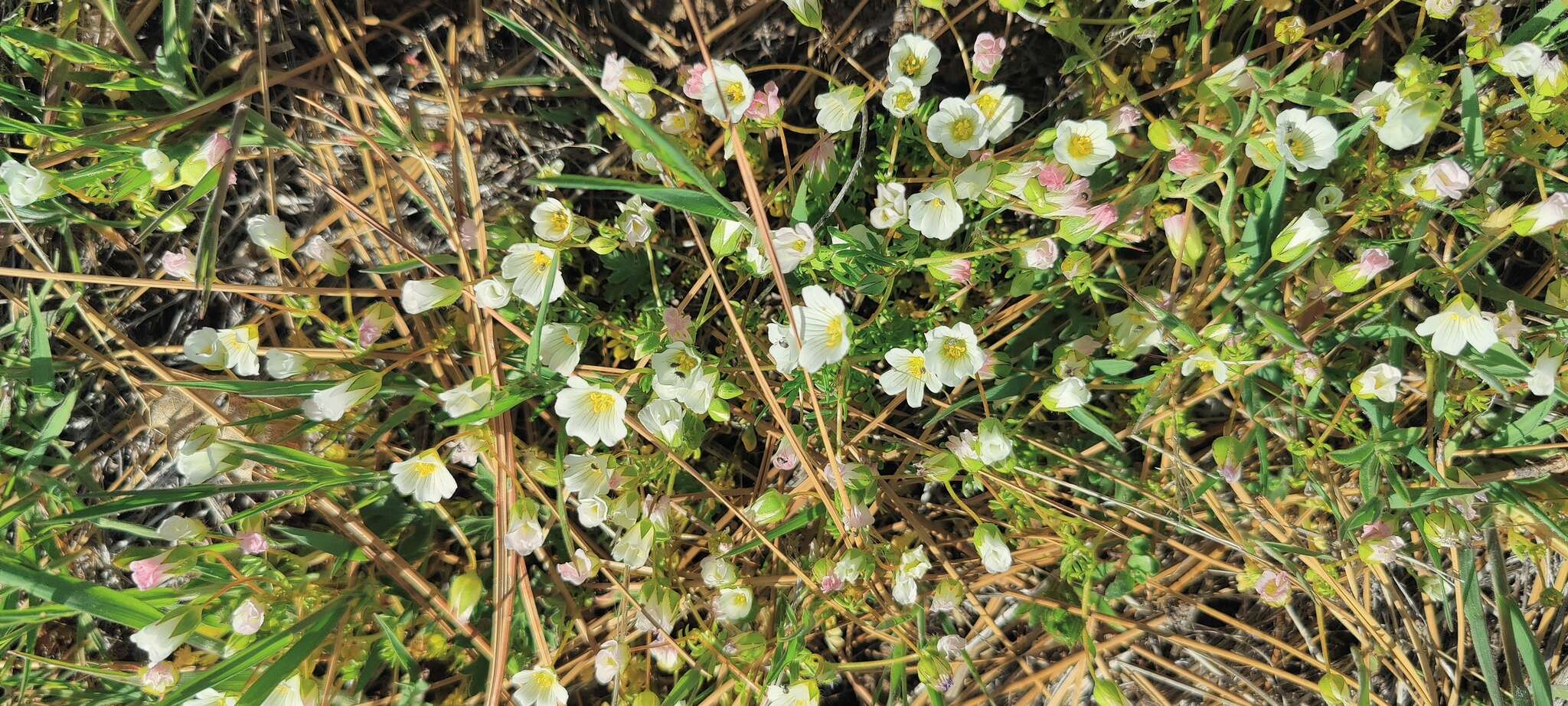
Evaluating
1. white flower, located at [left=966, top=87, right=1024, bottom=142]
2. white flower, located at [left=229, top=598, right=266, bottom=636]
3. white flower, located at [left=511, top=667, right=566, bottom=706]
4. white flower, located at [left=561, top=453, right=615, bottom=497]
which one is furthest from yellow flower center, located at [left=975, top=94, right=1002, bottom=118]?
white flower, located at [left=229, top=598, right=266, bottom=636]

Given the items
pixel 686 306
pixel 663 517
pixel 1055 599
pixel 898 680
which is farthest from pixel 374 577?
pixel 1055 599

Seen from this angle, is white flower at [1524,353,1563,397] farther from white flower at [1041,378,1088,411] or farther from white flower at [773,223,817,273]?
white flower at [773,223,817,273]

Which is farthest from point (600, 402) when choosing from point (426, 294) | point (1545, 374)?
point (1545, 374)

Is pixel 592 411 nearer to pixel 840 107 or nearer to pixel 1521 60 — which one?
pixel 840 107

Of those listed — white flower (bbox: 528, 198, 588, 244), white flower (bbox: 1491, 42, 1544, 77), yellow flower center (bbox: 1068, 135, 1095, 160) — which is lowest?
white flower (bbox: 528, 198, 588, 244)

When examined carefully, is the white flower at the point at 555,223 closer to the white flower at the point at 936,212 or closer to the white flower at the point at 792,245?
the white flower at the point at 792,245

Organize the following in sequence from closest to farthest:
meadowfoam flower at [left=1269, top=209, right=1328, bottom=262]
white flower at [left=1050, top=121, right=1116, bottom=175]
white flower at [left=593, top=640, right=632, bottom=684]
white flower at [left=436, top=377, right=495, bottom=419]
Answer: meadowfoam flower at [left=1269, top=209, right=1328, bottom=262] → white flower at [left=1050, top=121, right=1116, bottom=175] → white flower at [left=436, top=377, right=495, bottom=419] → white flower at [left=593, top=640, right=632, bottom=684]
